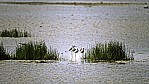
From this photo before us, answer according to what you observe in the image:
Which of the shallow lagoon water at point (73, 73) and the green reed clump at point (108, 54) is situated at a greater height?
the green reed clump at point (108, 54)

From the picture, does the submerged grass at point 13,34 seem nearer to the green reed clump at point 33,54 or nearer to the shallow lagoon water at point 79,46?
the shallow lagoon water at point 79,46

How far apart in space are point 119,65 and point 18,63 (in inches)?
55.4

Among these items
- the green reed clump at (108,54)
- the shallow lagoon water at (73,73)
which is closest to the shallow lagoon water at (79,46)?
the shallow lagoon water at (73,73)

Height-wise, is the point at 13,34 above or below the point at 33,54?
above

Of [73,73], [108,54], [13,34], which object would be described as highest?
[13,34]

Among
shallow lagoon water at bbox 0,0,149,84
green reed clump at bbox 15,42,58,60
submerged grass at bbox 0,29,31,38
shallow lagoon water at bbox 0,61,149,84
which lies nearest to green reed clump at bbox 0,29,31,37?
submerged grass at bbox 0,29,31,38

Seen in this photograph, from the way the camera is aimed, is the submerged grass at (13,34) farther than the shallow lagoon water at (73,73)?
Yes

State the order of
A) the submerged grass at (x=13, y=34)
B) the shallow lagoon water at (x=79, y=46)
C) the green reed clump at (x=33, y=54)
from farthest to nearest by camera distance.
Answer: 1. the submerged grass at (x=13, y=34)
2. the green reed clump at (x=33, y=54)
3. the shallow lagoon water at (x=79, y=46)

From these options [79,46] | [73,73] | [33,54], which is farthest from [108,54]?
[79,46]

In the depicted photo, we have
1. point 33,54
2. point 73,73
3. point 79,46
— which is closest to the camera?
point 73,73

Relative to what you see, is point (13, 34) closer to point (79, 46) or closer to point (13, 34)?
point (13, 34)

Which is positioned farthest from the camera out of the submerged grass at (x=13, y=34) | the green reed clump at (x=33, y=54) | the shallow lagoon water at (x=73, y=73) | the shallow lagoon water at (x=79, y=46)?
the submerged grass at (x=13, y=34)

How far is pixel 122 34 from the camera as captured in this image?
9.12m

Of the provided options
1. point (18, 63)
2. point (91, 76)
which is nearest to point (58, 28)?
point (18, 63)
